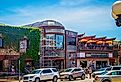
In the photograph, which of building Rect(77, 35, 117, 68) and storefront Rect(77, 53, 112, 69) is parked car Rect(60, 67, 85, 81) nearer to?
storefront Rect(77, 53, 112, 69)

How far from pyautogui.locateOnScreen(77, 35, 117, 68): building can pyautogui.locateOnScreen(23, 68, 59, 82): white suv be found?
67.3ft

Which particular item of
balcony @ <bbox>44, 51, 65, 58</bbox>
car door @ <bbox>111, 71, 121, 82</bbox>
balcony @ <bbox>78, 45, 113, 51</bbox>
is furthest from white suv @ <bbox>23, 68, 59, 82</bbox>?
balcony @ <bbox>78, 45, 113, 51</bbox>

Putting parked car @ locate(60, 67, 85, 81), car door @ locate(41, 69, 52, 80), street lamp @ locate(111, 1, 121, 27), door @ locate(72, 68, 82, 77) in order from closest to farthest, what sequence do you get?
street lamp @ locate(111, 1, 121, 27), car door @ locate(41, 69, 52, 80), parked car @ locate(60, 67, 85, 81), door @ locate(72, 68, 82, 77)

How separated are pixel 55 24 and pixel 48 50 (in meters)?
4.38

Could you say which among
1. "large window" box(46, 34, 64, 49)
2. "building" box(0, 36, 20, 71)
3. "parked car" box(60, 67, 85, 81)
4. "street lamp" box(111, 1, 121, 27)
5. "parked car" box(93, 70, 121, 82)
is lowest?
"parked car" box(60, 67, 85, 81)

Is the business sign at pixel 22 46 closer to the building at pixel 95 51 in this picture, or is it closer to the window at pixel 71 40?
the window at pixel 71 40

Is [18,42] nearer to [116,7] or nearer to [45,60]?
[45,60]

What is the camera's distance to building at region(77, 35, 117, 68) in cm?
5651

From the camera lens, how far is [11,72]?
42.4m

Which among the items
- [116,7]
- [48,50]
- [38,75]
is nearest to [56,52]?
[48,50]

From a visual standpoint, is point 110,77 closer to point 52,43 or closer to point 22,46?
point 22,46

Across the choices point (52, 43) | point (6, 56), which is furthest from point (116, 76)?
point (52, 43)

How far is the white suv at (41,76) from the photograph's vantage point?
33.8 m

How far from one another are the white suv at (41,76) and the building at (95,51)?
67.3 ft
